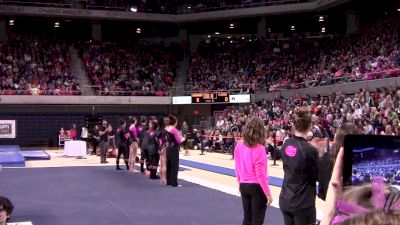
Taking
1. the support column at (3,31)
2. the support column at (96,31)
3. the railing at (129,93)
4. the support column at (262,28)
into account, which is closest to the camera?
the railing at (129,93)

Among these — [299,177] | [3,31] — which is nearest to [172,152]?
[299,177]

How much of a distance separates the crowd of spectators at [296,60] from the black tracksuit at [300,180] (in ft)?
58.7

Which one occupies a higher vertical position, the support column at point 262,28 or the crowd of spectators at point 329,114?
the support column at point 262,28

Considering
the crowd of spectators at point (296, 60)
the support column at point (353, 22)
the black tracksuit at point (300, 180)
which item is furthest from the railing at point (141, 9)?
the black tracksuit at point (300, 180)

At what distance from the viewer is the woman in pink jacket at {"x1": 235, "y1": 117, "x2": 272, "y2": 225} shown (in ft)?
19.5

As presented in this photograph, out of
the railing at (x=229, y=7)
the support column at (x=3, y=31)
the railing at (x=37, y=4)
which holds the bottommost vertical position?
the support column at (x=3, y=31)

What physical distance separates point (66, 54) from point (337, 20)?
64.9ft

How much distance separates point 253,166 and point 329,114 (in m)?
15.1

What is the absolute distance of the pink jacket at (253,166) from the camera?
19.5 ft

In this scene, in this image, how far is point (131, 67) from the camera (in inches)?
1459

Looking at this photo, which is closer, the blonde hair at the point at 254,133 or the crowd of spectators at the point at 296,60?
the blonde hair at the point at 254,133

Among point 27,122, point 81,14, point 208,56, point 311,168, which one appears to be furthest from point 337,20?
point 311,168

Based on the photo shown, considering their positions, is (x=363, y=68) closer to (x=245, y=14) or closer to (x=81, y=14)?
(x=245, y=14)

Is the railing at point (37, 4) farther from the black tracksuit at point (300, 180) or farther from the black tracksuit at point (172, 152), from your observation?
the black tracksuit at point (300, 180)
